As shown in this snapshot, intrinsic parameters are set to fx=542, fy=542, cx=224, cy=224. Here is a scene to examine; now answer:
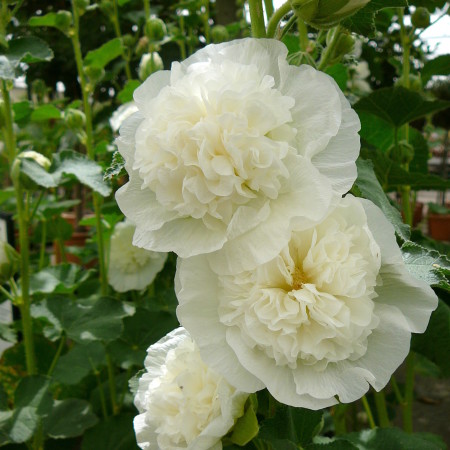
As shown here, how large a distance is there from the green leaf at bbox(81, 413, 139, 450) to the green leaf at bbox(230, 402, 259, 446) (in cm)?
53

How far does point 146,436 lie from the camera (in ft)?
1.56

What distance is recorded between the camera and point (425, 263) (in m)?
0.43

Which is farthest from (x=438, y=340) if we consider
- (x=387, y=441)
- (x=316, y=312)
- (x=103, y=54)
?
(x=103, y=54)

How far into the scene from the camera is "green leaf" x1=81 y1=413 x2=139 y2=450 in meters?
0.92

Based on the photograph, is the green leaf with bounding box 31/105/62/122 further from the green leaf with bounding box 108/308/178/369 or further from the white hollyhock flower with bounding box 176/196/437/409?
the white hollyhock flower with bounding box 176/196/437/409

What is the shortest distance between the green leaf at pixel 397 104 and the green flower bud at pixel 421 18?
16 centimetres

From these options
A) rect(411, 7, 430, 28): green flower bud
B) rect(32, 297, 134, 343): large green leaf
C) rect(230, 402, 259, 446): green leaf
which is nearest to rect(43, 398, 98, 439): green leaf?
rect(32, 297, 134, 343): large green leaf

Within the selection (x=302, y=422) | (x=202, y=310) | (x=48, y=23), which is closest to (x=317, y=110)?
(x=202, y=310)

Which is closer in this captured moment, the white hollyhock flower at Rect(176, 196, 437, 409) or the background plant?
the white hollyhock flower at Rect(176, 196, 437, 409)

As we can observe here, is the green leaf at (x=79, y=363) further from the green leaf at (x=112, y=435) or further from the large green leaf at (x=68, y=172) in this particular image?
the large green leaf at (x=68, y=172)

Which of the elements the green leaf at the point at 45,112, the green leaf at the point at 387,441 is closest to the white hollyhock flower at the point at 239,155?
the green leaf at the point at 387,441

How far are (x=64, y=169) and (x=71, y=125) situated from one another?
0.71 feet

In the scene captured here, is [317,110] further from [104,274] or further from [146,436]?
[104,274]

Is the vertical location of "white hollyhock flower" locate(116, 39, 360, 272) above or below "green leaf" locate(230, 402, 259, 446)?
above
